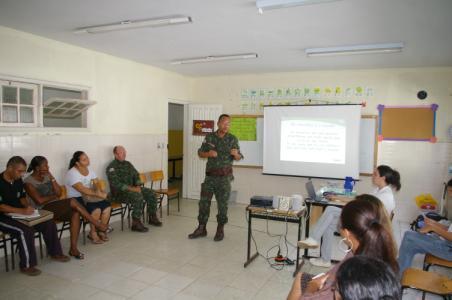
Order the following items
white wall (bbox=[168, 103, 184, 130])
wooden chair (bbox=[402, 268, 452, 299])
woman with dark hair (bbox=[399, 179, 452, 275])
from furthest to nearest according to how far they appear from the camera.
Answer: white wall (bbox=[168, 103, 184, 130]), woman with dark hair (bbox=[399, 179, 452, 275]), wooden chair (bbox=[402, 268, 452, 299])

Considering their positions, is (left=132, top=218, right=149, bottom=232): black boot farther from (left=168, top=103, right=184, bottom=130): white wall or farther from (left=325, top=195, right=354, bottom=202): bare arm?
(left=168, top=103, right=184, bottom=130): white wall

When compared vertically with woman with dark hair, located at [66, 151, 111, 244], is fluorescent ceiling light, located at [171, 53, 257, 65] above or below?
above

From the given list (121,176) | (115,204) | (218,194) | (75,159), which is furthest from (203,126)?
(75,159)

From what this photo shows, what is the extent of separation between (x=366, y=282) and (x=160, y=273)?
8.99 feet

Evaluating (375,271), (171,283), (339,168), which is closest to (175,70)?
(339,168)

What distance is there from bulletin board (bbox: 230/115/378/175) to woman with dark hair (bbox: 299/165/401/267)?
201 cm

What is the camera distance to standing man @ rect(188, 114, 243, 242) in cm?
437

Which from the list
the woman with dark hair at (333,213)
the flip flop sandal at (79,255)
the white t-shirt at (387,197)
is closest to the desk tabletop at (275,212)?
the woman with dark hair at (333,213)

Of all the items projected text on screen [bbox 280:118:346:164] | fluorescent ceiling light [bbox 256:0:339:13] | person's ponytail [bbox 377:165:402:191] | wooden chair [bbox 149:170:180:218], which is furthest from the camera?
projected text on screen [bbox 280:118:346:164]

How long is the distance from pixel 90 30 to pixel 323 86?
397cm

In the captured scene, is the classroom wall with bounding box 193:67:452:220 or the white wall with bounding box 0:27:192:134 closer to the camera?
the white wall with bounding box 0:27:192:134

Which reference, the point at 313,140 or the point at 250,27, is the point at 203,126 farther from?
the point at 250,27

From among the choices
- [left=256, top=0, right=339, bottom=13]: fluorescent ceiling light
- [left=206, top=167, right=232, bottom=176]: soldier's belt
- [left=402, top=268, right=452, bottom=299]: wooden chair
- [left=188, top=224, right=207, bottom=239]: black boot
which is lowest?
[left=188, top=224, right=207, bottom=239]: black boot

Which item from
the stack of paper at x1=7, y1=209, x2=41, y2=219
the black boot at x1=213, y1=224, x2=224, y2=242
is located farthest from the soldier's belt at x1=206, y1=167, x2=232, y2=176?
the stack of paper at x1=7, y1=209, x2=41, y2=219
